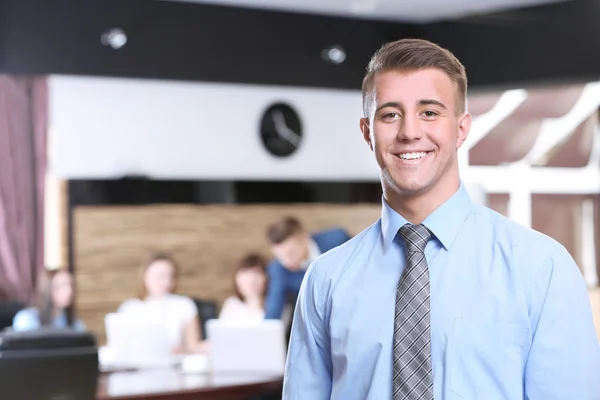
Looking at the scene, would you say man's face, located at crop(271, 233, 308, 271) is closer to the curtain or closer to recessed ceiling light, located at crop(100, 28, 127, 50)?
the curtain

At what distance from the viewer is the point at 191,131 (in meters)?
8.95

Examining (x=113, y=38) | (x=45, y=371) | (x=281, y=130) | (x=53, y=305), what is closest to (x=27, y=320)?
(x=53, y=305)

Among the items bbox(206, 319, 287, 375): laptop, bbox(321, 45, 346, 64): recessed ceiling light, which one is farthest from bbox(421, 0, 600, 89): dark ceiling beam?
bbox(206, 319, 287, 375): laptop

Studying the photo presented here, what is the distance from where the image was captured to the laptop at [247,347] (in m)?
5.54

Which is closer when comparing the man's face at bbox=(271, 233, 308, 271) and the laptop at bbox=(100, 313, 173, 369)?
the laptop at bbox=(100, 313, 173, 369)

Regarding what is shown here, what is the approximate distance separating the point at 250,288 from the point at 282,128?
2570 millimetres

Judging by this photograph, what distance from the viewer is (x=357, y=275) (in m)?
1.86

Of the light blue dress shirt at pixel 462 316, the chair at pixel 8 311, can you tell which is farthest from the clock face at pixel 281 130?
the light blue dress shirt at pixel 462 316

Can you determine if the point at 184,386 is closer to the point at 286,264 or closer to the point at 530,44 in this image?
the point at 286,264

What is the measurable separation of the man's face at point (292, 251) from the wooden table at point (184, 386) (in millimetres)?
1363

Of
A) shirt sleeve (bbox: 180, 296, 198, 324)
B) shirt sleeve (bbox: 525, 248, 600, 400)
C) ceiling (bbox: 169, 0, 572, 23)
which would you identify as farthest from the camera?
ceiling (bbox: 169, 0, 572, 23)

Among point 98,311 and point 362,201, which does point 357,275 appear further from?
point 362,201

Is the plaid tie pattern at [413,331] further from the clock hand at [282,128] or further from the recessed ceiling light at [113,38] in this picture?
the clock hand at [282,128]

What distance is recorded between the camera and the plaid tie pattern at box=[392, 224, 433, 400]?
171 centimetres
